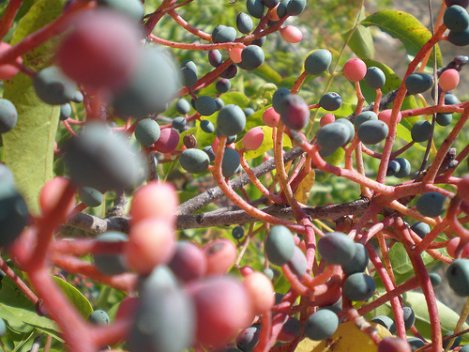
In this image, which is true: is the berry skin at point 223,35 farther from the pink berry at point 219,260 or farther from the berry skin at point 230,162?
the pink berry at point 219,260

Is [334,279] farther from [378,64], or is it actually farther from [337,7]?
[337,7]

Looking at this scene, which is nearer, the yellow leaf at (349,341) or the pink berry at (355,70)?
the yellow leaf at (349,341)

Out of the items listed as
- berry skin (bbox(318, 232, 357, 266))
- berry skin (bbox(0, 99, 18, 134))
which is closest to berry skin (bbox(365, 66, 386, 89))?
berry skin (bbox(318, 232, 357, 266))

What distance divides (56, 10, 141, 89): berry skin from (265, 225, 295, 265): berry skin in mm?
234

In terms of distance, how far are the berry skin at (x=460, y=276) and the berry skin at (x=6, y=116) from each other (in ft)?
1.35

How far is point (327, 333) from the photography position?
0.54 m

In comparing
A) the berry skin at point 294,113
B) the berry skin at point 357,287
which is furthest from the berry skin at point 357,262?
the berry skin at point 294,113

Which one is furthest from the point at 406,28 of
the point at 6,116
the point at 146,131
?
the point at 6,116

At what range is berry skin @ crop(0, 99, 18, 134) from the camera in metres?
0.55

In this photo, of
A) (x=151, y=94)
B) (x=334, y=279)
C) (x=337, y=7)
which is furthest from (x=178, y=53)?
(x=337, y=7)

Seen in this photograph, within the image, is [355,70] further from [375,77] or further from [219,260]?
[219,260]

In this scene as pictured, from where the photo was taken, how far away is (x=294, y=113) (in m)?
0.52

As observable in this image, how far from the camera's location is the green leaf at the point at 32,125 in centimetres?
60

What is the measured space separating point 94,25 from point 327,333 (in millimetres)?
355
